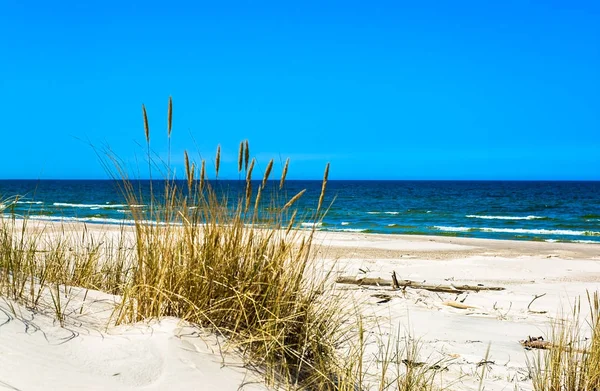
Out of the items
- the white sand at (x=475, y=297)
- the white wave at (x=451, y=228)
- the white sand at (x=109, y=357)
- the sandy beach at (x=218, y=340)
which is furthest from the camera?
the white wave at (x=451, y=228)

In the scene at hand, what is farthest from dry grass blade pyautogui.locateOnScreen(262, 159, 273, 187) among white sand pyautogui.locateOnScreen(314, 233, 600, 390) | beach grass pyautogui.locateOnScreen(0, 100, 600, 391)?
white sand pyautogui.locateOnScreen(314, 233, 600, 390)

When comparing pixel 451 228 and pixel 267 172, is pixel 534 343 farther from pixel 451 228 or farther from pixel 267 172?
pixel 451 228

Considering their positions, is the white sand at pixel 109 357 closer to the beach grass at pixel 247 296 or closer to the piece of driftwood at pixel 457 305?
the beach grass at pixel 247 296

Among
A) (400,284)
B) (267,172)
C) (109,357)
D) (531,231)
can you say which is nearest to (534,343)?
(400,284)

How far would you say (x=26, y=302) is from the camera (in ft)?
10.1

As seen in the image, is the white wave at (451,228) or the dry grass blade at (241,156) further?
the white wave at (451,228)

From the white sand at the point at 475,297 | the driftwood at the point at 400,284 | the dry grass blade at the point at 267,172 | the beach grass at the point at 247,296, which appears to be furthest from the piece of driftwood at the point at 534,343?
the dry grass blade at the point at 267,172

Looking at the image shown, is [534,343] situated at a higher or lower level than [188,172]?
lower

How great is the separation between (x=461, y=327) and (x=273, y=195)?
8.95ft

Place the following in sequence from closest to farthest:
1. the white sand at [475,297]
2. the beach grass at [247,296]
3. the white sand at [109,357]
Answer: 1. the white sand at [109,357]
2. the beach grass at [247,296]
3. the white sand at [475,297]

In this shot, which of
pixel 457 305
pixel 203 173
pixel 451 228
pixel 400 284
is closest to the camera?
pixel 203 173

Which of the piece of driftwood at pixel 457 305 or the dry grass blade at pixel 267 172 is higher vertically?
the dry grass blade at pixel 267 172

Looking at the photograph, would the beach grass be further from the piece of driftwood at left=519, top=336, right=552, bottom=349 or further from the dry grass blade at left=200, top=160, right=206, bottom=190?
the piece of driftwood at left=519, top=336, right=552, bottom=349

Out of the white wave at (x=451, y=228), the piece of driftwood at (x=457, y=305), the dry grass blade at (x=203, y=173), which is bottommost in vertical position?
the white wave at (x=451, y=228)
